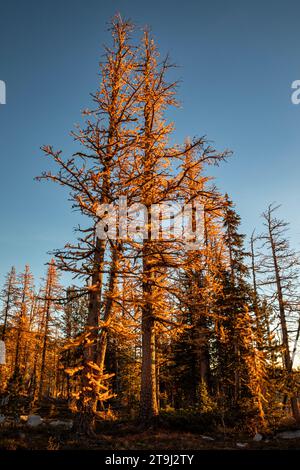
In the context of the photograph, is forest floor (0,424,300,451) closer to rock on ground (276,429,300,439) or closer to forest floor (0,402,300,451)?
forest floor (0,402,300,451)

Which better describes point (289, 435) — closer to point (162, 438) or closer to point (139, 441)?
point (162, 438)

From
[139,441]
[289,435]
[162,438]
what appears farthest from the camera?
[289,435]

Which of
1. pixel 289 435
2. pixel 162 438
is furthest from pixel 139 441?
pixel 289 435

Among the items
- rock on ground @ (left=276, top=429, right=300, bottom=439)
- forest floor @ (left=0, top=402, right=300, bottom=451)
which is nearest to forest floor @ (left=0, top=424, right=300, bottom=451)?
forest floor @ (left=0, top=402, right=300, bottom=451)

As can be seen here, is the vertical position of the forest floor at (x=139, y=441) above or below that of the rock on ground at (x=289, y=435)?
above

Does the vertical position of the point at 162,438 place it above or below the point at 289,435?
above

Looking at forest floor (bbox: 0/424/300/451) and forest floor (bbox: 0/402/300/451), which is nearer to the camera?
forest floor (bbox: 0/424/300/451)

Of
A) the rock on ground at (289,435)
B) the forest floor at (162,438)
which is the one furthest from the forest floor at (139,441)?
the rock on ground at (289,435)

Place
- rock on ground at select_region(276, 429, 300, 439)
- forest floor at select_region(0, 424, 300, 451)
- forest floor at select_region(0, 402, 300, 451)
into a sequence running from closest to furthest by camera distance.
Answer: forest floor at select_region(0, 424, 300, 451) < forest floor at select_region(0, 402, 300, 451) < rock on ground at select_region(276, 429, 300, 439)

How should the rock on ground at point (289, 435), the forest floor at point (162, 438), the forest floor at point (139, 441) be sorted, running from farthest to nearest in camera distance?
the rock on ground at point (289, 435) < the forest floor at point (162, 438) < the forest floor at point (139, 441)

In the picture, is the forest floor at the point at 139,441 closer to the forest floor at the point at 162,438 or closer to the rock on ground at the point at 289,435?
the forest floor at the point at 162,438

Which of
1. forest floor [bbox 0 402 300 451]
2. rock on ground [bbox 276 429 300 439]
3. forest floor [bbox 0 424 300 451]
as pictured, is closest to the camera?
forest floor [bbox 0 424 300 451]

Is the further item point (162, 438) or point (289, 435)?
point (289, 435)
